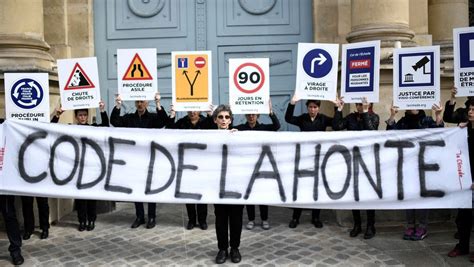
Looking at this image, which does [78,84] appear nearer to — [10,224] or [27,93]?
[27,93]

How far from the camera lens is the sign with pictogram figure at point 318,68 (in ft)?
22.5

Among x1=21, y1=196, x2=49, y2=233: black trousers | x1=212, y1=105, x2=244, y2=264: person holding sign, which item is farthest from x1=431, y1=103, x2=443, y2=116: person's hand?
x1=21, y1=196, x2=49, y2=233: black trousers

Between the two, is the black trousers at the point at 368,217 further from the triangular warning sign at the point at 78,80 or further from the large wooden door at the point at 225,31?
the triangular warning sign at the point at 78,80

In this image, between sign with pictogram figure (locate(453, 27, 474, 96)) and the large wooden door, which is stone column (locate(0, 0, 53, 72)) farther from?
sign with pictogram figure (locate(453, 27, 474, 96))

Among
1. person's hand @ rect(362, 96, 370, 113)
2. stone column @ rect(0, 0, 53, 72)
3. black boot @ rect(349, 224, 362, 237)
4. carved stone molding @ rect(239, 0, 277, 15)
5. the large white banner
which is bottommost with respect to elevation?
black boot @ rect(349, 224, 362, 237)

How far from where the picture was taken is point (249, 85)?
6.79 meters

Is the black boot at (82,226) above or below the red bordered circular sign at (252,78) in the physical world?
below

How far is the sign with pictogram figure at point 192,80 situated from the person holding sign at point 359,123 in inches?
69.7

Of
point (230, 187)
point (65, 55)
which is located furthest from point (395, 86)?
point (65, 55)

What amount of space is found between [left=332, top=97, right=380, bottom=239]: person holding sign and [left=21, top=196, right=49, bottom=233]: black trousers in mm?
4182

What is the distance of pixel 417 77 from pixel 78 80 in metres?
4.35

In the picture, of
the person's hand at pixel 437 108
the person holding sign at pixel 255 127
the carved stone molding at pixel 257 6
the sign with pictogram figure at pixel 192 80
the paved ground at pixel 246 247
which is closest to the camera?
the paved ground at pixel 246 247

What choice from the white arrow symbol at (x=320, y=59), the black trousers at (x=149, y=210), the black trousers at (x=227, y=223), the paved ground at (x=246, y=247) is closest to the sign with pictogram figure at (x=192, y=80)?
the white arrow symbol at (x=320, y=59)

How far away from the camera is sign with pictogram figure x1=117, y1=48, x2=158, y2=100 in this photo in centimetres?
693
